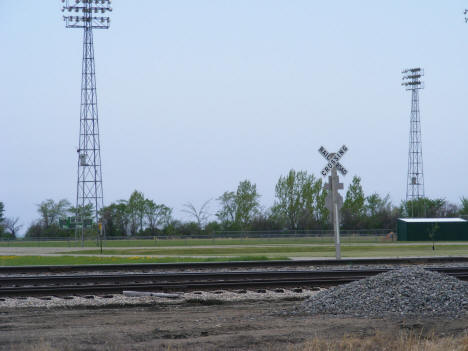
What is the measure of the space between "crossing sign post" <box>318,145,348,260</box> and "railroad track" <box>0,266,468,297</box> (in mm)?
5896

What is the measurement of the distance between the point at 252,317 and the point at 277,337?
2016 millimetres

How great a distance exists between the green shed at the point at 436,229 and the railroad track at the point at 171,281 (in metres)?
38.9

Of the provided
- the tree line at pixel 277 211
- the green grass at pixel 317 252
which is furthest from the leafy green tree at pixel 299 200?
the green grass at pixel 317 252

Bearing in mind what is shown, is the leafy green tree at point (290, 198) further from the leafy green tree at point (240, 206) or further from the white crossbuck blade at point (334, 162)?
the white crossbuck blade at point (334, 162)

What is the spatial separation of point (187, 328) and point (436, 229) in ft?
166

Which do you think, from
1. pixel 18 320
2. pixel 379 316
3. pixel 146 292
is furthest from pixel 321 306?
pixel 18 320

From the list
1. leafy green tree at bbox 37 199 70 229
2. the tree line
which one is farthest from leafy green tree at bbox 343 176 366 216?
leafy green tree at bbox 37 199 70 229

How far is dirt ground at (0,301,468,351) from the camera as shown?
8.71 m

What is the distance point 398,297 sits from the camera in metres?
11.6

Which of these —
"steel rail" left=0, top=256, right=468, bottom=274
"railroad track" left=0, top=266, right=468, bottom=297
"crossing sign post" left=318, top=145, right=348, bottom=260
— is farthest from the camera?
"crossing sign post" left=318, top=145, right=348, bottom=260

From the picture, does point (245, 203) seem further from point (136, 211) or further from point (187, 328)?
point (187, 328)

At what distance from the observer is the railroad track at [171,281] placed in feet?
50.0

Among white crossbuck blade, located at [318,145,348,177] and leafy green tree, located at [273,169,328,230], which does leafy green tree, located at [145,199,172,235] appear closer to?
leafy green tree, located at [273,169,328,230]

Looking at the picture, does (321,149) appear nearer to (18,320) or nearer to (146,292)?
(146,292)
